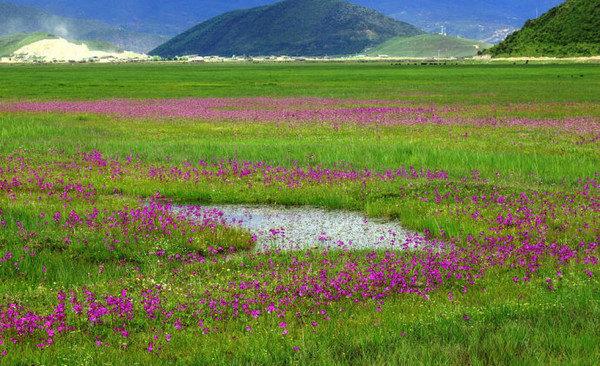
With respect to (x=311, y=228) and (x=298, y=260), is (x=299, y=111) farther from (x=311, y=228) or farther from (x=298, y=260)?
(x=298, y=260)

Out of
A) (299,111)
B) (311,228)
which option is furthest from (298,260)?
(299,111)

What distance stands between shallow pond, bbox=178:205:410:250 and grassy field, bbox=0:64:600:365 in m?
0.56

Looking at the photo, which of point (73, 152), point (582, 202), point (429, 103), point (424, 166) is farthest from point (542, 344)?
point (429, 103)

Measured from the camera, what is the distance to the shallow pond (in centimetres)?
1343

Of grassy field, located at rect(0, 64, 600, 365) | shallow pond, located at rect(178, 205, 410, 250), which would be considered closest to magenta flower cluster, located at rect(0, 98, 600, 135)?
grassy field, located at rect(0, 64, 600, 365)

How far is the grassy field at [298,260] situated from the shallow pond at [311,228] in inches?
22.1

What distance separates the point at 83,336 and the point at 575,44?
20999cm

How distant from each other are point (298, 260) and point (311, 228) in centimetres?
371

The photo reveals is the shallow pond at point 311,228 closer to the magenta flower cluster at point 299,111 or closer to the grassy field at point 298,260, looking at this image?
the grassy field at point 298,260

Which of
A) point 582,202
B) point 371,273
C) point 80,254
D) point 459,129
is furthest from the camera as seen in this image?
point 459,129

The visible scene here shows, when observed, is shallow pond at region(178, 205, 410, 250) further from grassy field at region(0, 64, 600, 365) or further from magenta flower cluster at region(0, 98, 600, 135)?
magenta flower cluster at region(0, 98, 600, 135)

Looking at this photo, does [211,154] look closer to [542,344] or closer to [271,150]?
[271,150]

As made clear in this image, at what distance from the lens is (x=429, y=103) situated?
49625 millimetres

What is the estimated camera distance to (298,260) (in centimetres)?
1131
